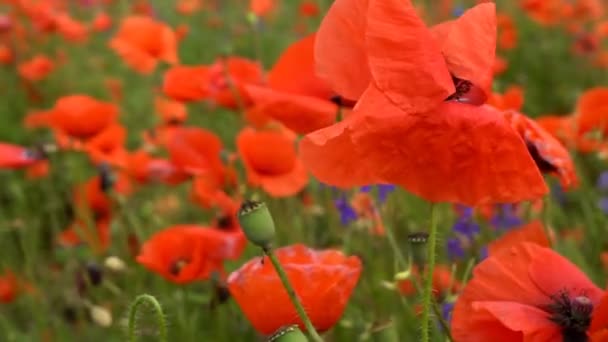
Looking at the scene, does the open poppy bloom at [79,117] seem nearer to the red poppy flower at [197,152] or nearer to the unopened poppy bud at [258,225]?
the red poppy flower at [197,152]

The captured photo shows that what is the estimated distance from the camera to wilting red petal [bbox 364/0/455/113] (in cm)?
76

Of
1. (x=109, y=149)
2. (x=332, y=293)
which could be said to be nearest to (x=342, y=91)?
(x=332, y=293)

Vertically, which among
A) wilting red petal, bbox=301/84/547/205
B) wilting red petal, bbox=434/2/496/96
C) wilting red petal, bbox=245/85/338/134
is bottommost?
wilting red petal, bbox=245/85/338/134

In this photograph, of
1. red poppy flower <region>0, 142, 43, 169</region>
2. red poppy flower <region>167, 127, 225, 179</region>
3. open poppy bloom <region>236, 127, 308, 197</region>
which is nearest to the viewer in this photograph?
open poppy bloom <region>236, 127, 308, 197</region>

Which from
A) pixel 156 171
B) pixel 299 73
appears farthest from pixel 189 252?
pixel 299 73

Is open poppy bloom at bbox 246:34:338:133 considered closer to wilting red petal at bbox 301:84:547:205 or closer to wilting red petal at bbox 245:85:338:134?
wilting red petal at bbox 245:85:338:134

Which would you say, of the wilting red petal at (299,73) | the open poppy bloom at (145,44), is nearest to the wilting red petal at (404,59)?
the wilting red petal at (299,73)

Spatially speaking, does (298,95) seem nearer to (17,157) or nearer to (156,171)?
(156,171)

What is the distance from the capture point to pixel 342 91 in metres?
0.88

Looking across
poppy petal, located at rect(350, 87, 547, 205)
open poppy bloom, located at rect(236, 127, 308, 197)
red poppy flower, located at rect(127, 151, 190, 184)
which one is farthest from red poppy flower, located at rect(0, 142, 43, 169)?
poppy petal, located at rect(350, 87, 547, 205)

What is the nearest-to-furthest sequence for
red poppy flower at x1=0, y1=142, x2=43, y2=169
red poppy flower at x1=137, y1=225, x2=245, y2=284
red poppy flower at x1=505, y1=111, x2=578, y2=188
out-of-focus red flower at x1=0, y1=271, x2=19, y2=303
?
red poppy flower at x1=505, y1=111, x2=578, y2=188, red poppy flower at x1=137, y1=225, x2=245, y2=284, red poppy flower at x1=0, y1=142, x2=43, y2=169, out-of-focus red flower at x1=0, y1=271, x2=19, y2=303

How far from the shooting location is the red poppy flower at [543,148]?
41.8 inches

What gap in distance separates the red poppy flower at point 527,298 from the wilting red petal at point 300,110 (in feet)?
0.95

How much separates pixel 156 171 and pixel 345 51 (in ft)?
3.60
